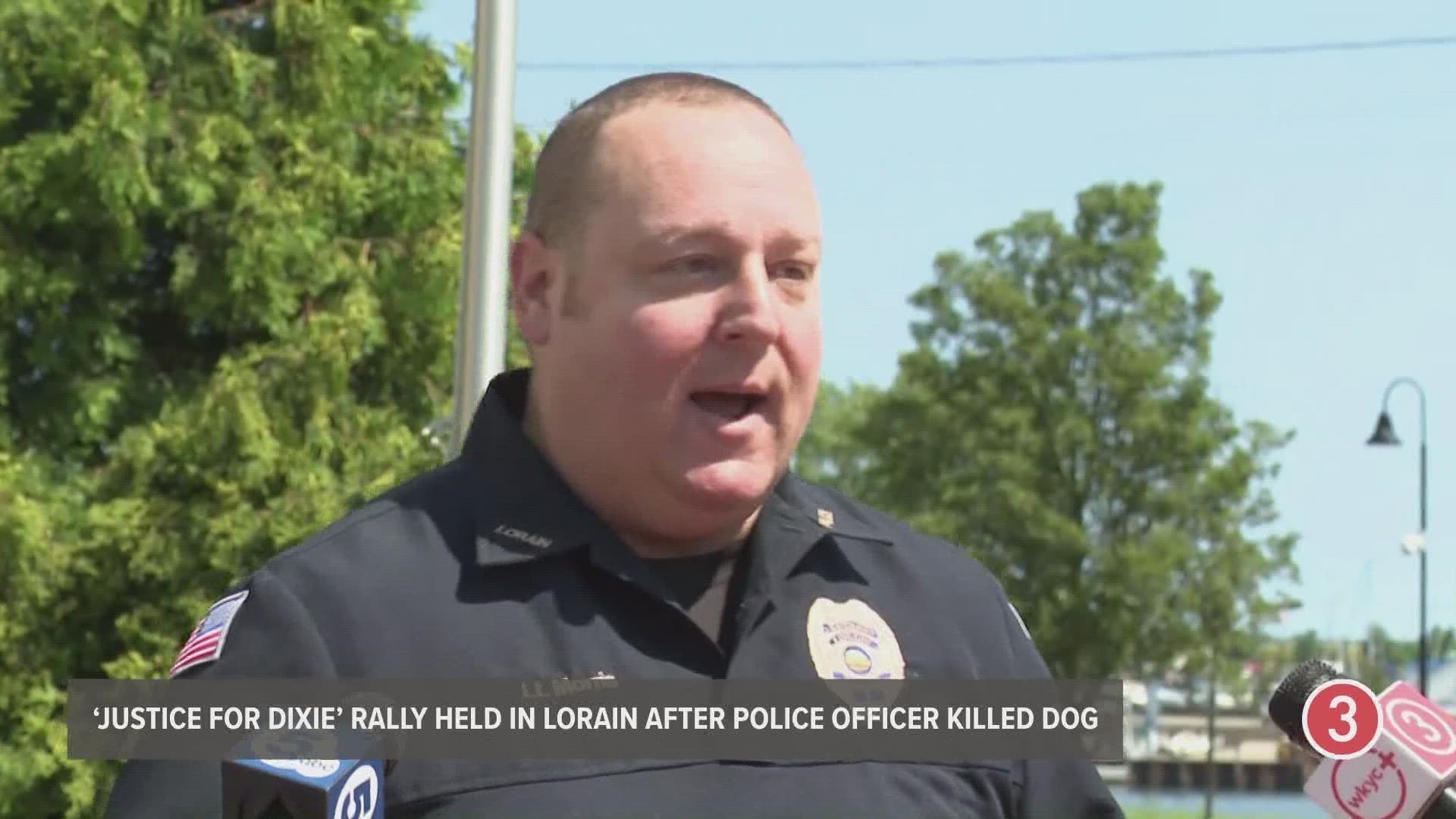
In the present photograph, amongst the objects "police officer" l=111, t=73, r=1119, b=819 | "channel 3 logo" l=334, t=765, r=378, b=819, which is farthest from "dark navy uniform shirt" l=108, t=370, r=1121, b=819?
"channel 3 logo" l=334, t=765, r=378, b=819

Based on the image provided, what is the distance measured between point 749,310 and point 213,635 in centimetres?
70

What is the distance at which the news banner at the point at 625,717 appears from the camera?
2.52 m

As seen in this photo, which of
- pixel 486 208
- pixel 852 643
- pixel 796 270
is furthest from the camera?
pixel 486 208

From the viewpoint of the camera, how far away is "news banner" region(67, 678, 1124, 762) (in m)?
2.52

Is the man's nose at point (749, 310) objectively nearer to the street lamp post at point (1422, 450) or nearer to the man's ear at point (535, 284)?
the man's ear at point (535, 284)

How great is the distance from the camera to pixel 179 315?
18.4 metres

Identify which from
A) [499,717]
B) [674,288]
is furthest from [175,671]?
[674,288]

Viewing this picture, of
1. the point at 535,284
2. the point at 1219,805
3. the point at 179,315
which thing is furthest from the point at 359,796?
the point at 1219,805

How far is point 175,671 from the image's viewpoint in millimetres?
2680

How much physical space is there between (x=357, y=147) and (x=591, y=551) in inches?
641

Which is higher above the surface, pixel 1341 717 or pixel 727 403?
pixel 727 403

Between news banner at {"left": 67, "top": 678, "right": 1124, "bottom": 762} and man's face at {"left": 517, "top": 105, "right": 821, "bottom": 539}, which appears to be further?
man's face at {"left": 517, "top": 105, "right": 821, "bottom": 539}

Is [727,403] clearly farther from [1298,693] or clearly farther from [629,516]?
[1298,693]

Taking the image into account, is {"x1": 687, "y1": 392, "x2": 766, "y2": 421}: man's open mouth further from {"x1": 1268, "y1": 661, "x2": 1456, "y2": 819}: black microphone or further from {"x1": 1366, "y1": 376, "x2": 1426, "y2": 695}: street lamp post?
{"x1": 1366, "y1": 376, "x2": 1426, "y2": 695}: street lamp post
